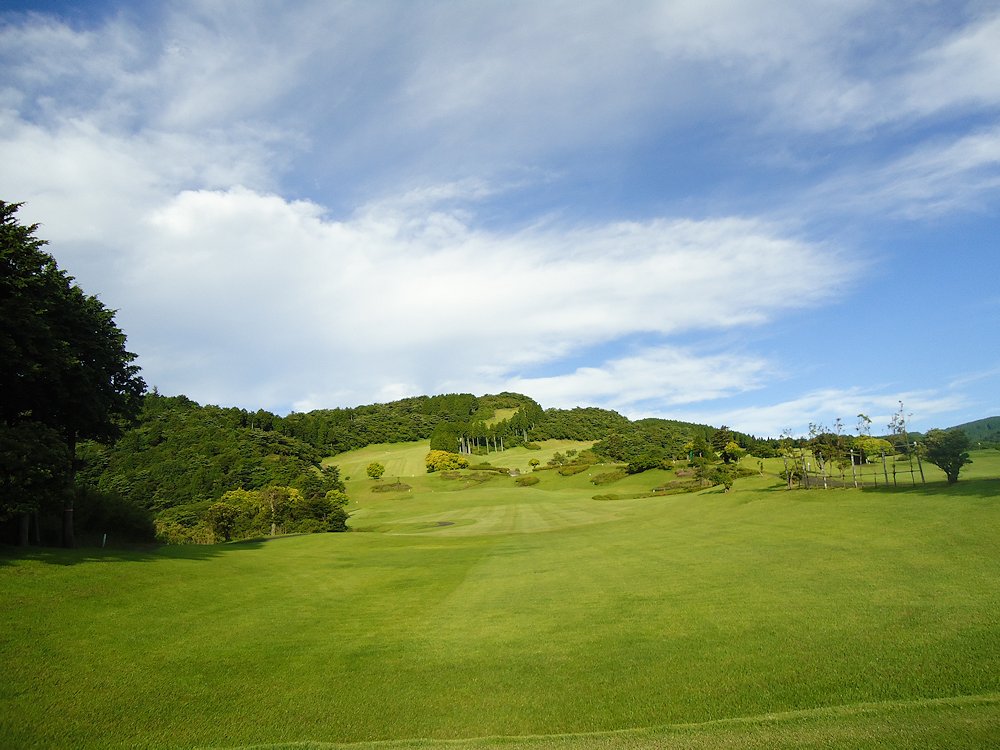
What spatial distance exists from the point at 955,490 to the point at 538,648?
3335 centimetres

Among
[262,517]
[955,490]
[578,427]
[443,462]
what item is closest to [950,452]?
[955,490]

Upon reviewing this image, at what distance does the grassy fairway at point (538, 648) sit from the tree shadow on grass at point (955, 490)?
513 centimetres

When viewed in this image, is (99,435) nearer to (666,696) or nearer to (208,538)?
(208,538)

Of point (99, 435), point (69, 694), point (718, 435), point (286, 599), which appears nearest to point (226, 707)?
point (69, 694)

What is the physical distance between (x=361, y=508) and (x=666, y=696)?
9048 cm

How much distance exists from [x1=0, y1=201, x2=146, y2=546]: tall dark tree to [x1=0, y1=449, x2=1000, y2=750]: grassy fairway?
783 cm

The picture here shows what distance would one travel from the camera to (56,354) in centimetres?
2423

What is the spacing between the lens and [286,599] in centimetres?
1938

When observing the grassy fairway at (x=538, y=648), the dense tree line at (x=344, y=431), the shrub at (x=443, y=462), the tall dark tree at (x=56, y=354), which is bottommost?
the grassy fairway at (x=538, y=648)

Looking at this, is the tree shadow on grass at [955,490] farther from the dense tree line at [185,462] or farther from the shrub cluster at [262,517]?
the dense tree line at [185,462]

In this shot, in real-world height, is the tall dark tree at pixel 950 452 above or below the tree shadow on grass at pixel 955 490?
above

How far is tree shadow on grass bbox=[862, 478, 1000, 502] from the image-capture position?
2970 centimetres

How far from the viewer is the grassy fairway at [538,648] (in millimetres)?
8594

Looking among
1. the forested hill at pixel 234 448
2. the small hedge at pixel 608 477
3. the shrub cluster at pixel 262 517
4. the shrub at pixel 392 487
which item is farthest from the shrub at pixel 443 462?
the shrub cluster at pixel 262 517
